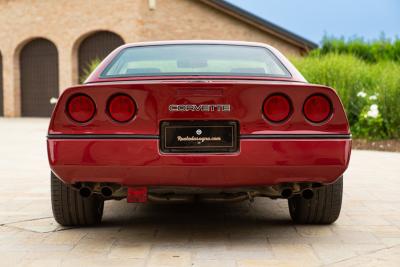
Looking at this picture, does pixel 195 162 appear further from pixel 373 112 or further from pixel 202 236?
pixel 373 112

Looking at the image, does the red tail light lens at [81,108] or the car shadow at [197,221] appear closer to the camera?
the red tail light lens at [81,108]

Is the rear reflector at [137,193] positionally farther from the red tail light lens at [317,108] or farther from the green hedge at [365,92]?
the green hedge at [365,92]

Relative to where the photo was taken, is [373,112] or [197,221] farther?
[373,112]

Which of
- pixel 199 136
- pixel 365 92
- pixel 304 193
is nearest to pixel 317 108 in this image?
pixel 304 193

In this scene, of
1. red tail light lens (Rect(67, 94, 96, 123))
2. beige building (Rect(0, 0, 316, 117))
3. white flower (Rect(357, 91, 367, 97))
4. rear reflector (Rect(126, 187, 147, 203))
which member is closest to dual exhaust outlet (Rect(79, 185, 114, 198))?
rear reflector (Rect(126, 187, 147, 203))

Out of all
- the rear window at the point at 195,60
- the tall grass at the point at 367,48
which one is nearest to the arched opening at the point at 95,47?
the tall grass at the point at 367,48

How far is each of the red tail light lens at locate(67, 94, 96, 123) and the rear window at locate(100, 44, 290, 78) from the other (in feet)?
1.64

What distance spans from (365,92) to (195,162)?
10331 mm

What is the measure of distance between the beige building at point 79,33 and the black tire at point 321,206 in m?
19.9

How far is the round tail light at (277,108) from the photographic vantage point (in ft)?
11.1

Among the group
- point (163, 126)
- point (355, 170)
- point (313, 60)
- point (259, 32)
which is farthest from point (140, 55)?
point (259, 32)

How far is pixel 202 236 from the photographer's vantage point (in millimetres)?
3820

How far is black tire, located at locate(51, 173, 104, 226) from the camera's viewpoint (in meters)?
3.93

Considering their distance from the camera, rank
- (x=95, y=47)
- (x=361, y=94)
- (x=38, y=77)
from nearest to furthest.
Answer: (x=361, y=94) < (x=95, y=47) < (x=38, y=77)
